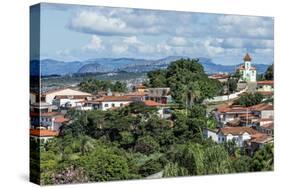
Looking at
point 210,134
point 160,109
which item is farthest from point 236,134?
point 160,109

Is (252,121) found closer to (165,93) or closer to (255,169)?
(255,169)

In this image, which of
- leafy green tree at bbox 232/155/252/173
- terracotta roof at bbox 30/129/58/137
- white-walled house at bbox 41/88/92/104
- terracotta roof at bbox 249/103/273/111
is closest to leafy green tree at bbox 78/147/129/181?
terracotta roof at bbox 30/129/58/137

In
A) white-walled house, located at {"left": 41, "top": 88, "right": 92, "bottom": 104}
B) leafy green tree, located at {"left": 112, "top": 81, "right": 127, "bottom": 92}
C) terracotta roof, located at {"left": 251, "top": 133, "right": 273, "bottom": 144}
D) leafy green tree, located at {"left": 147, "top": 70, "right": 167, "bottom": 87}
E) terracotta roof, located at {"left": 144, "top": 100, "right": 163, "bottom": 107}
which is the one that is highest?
leafy green tree, located at {"left": 147, "top": 70, "right": 167, "bottom": 87}

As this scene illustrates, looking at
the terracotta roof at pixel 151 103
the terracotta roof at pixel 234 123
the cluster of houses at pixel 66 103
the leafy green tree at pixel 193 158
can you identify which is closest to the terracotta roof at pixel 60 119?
the cluster of houses at pixel 66 103

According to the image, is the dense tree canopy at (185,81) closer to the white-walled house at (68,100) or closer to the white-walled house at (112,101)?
the white-walled house at (112,101)

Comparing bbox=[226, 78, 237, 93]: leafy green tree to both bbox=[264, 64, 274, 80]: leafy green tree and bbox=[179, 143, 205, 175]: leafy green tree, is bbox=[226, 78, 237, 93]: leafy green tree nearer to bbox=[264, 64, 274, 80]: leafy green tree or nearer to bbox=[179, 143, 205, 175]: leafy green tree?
bbox=[264, 64, 274, 80]: leafy green tree

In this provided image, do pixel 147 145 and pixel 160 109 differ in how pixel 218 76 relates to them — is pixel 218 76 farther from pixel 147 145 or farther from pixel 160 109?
pixel 147 145
